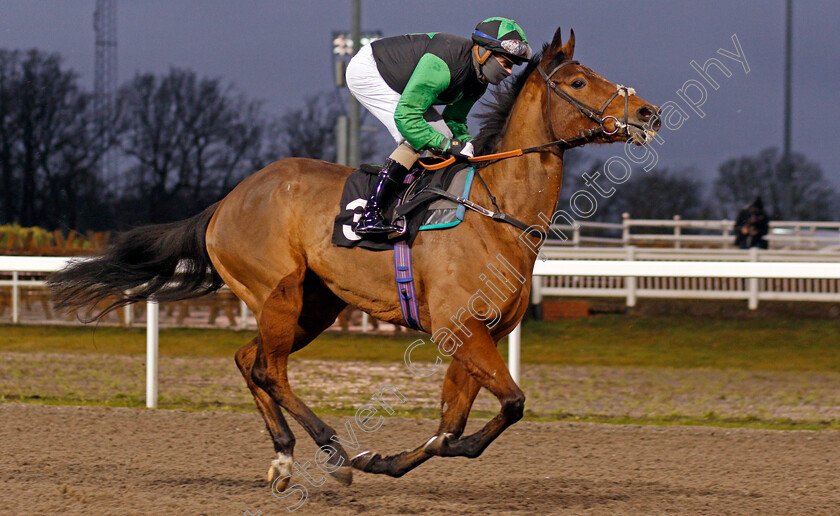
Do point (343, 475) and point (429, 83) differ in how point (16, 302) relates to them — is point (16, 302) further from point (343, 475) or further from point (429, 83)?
point (429, 83)

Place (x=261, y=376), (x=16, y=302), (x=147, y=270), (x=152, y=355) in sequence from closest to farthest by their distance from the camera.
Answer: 1. (x=261, y=376)
2. (x=147, y=270)
3. (x=152, y=355)
4. (x=16, y=302)

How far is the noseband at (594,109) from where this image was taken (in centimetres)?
337

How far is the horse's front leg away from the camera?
342cm

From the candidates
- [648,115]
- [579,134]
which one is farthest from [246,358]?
[648,115]

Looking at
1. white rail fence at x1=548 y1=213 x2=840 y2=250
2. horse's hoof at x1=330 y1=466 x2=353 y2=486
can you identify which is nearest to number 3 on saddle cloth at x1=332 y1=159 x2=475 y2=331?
horse's hoof at x1=330 y1=466 x2=353 y2=486

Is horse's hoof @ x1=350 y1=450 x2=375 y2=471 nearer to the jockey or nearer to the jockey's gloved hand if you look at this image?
the jockey

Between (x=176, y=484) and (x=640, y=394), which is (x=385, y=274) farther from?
(x=640, y=394)

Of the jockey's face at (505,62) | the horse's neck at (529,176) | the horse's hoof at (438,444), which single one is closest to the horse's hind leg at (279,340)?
the horse's hoof at (438,444)

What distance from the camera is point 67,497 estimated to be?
362 cm

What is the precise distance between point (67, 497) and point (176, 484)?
459 millimetres

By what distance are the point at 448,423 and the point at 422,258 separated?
678 mm

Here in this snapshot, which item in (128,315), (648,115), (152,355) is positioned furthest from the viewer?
(128,315)

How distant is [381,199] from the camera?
370 centimetres

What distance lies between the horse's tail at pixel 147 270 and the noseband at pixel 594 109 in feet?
5.75
